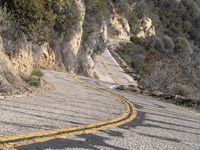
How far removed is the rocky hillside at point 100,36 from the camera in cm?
1564

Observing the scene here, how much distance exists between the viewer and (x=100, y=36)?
51.0 meters

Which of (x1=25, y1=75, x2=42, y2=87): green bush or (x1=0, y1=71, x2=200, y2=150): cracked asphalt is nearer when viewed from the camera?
(x1=0, y1=71, x2=200, y2=150): cracked asphalt

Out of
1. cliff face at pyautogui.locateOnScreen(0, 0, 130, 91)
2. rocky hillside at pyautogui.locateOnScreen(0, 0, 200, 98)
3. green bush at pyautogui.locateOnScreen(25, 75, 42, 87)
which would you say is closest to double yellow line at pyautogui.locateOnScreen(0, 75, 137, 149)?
cliff face at pyautogui.locateOnScreen(0, 0, 130, 91)

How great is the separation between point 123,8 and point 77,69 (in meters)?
39.5

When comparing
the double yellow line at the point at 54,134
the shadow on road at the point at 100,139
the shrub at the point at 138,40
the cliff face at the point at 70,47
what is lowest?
the shadow on road at the point at 100,139

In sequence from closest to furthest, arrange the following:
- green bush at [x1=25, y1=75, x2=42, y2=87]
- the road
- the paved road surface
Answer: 1. the road
2. green bush at [x1=25, y1=75, x2=42, y2=87]
3. the paved road surface

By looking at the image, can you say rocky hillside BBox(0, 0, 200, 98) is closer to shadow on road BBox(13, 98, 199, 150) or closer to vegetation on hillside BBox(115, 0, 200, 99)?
vegetation on hillside BBox(115, 0, 200, 99)

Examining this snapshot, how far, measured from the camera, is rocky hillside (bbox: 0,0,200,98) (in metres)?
15.6

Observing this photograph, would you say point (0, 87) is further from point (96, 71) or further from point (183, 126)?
point (96, 71)

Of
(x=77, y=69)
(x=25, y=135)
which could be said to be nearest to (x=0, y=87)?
(x=25, y=135)

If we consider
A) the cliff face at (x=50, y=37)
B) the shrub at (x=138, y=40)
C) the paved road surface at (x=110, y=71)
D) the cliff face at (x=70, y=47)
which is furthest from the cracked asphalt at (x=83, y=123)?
the shrub at (x=138, y=40)

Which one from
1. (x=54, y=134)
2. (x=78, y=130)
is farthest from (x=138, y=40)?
(x=54, y=134)

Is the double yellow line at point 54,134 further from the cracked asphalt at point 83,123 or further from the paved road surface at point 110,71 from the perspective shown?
the paved road surface at point 110,71

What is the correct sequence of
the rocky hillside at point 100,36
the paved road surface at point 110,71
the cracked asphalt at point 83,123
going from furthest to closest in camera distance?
the paved road surface at point 110,71
the rocky hillside at point 100,36
the cracked asphalt at point 83,123
